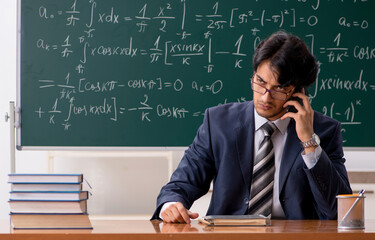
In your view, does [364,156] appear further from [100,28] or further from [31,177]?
[31,177]

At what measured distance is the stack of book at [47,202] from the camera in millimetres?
1487

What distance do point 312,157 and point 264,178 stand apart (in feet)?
0.68

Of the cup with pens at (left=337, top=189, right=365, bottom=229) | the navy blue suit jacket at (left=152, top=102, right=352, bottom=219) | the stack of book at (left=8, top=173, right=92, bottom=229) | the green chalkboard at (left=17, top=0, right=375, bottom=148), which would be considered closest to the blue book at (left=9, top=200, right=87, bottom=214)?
the stack of book at (left=8, top=173, right=92, bottom=229)

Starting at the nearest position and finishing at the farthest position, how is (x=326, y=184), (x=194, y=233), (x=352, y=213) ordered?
(x=194, y=233)
(x=352, y=213)
(x=326, y=184)

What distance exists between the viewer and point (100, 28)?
3.45 meters

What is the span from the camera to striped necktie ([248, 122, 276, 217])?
6.80ft

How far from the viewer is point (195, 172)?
2.15 m

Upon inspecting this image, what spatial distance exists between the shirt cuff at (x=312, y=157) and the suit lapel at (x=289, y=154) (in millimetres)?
89

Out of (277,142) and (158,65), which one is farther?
(158,65)

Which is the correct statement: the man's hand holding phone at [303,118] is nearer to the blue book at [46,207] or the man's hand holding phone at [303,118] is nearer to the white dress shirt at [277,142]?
the white dress shirt at [277,142]

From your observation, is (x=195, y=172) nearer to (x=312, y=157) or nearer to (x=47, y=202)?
(x=312, y=157)

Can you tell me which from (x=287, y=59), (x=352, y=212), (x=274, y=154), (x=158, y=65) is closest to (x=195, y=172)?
(x=274, y=154)

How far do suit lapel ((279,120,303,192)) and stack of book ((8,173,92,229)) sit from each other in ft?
2.71

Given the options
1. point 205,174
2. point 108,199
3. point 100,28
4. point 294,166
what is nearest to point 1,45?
point 100,28
